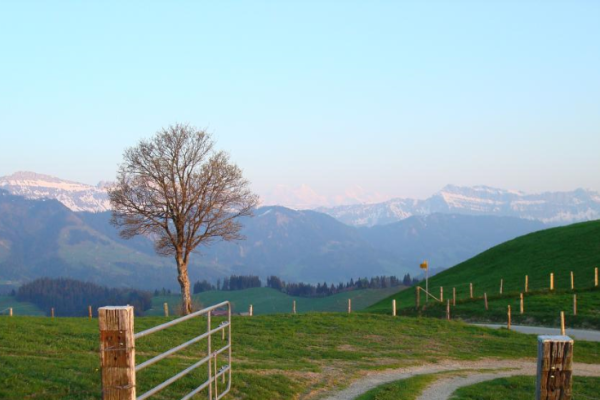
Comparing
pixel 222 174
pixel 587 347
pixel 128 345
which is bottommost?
pixel 587 347

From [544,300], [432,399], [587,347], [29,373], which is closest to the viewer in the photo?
[29,373]

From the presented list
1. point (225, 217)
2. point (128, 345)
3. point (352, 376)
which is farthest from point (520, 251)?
point (128, 345)

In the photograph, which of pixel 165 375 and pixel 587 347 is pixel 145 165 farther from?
pixel 165 375

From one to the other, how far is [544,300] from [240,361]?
37.8 metres

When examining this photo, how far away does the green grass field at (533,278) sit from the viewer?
170 ft

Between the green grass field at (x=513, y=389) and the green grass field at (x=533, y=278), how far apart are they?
2567 centimetres

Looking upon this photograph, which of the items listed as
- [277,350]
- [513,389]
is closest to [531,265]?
[277,350]

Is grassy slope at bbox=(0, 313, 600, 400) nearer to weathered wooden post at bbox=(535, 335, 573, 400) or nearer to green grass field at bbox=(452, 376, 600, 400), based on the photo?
green grass field at bbox=(452, 376, 600, 400)

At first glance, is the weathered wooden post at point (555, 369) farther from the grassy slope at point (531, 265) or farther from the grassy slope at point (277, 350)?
the grassy slope at point (531, 265)

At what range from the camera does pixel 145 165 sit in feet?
188

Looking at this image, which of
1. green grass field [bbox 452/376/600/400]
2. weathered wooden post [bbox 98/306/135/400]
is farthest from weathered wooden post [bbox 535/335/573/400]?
green grass field [bbox 452/376/600/400]

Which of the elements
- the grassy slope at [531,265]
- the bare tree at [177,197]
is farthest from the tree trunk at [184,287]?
the grassy slope at [531,265]

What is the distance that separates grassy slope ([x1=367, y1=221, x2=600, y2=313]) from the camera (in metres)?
65.5

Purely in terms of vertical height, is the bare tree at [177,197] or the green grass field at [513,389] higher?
the bare tree at [177,197]
